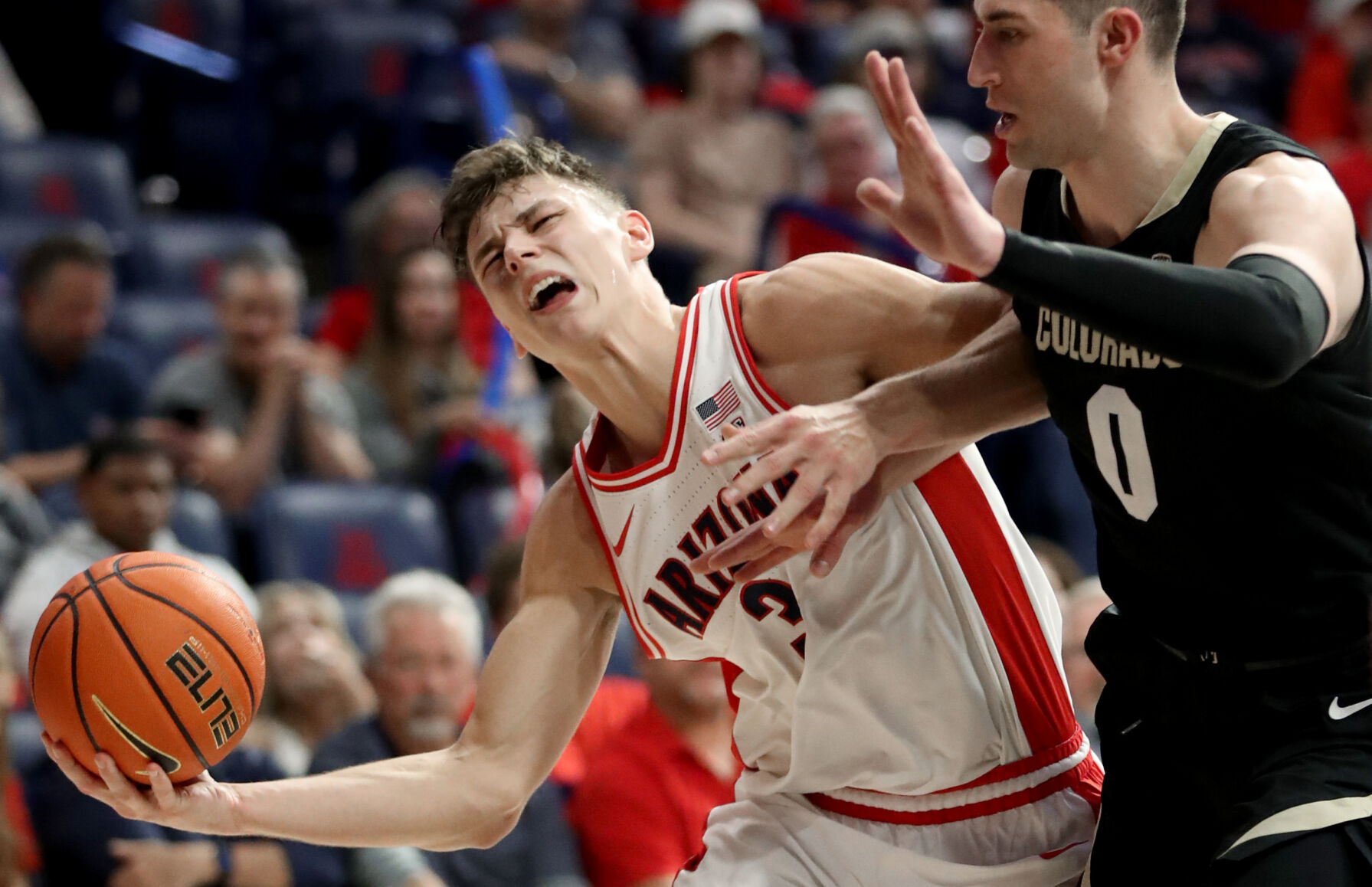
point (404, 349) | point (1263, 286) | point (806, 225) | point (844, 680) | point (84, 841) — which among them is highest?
point (1263, 286)

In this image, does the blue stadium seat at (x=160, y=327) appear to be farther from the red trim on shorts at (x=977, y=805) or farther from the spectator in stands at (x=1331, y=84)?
the spectator in stands at (x=1331, y=84)

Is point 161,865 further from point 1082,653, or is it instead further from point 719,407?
point 1082,653

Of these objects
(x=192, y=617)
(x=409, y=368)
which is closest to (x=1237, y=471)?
(x=192, y=617)

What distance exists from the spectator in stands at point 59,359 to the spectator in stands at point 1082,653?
359 centimetres

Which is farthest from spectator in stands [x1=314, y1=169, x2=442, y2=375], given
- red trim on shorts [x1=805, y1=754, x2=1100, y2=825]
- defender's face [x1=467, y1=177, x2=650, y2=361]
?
red trim on shorts [x1=805, y1=754, x2=1100, y2=825]

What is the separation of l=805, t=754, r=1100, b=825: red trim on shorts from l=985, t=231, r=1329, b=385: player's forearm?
1207 millimetres

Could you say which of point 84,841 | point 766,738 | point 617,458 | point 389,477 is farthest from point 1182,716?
point 389,477

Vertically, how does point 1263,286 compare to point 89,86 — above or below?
above

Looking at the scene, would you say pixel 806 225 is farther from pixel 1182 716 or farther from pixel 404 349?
pixel 1182 716

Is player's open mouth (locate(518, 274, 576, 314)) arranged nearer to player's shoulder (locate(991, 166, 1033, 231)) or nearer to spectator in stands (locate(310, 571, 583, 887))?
player's shoulder (locate(991, 166, 1033, 231))

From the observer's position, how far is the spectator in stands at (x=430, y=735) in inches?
186

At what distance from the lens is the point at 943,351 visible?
3043 mm

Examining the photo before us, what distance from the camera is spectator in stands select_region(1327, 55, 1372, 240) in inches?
294

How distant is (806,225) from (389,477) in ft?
6.55
